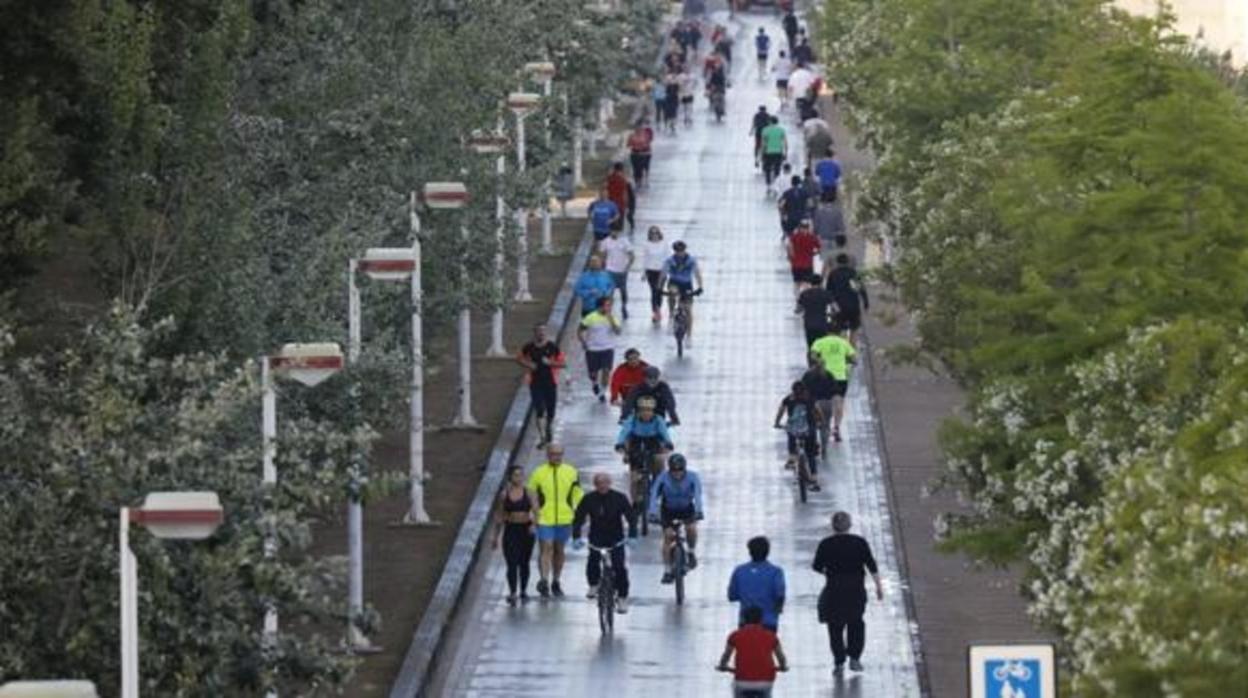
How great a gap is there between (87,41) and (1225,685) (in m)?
15.4

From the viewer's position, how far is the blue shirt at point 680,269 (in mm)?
49375

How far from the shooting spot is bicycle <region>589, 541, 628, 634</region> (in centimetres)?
3294

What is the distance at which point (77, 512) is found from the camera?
22.0 m

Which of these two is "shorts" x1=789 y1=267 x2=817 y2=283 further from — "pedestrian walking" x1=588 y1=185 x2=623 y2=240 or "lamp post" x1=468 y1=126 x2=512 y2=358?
"lamp post" x1=468 y1=126 x2=512 y2=358

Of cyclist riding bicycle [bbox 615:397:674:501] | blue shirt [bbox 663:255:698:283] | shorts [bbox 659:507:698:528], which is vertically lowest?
shorts [bbox 659:507:698:528]

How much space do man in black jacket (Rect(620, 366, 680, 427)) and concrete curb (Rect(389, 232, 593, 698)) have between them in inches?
63.6

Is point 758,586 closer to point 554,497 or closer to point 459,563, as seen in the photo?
point 554,497

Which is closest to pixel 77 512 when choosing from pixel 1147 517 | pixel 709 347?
pixel 1147 517

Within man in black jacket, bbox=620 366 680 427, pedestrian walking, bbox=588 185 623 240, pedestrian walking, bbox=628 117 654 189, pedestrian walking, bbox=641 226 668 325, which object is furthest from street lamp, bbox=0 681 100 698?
pedestrian walking, bbox=628 117 654 189

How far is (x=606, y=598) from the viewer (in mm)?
33000

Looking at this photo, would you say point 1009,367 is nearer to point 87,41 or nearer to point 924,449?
point 87,41

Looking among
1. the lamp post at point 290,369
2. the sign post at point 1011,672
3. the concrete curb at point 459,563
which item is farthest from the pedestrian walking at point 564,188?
the sign post at point 1011,672

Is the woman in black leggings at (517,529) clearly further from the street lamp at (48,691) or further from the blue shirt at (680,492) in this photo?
the street lamp at (48,691)

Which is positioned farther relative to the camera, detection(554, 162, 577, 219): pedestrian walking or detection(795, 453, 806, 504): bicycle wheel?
detection(554, 162, 577, 219): pedestrian walking
